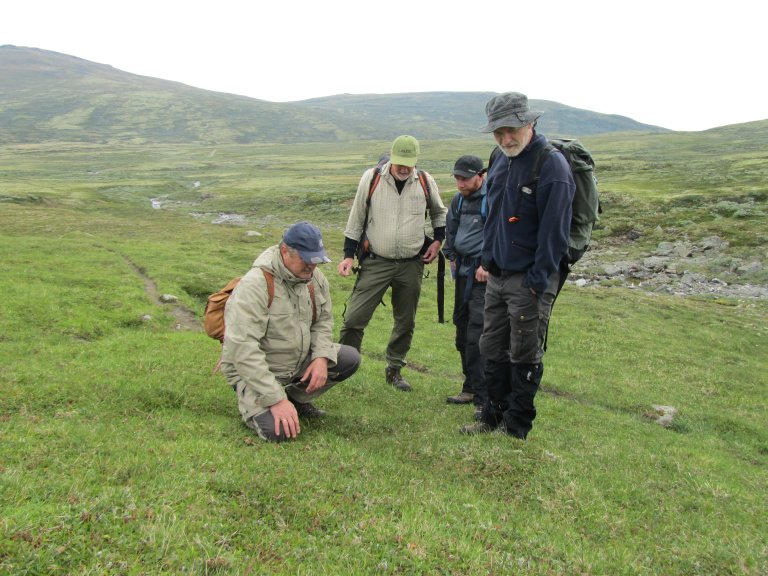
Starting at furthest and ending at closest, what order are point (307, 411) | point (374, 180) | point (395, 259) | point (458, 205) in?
point (395, 259) < point (374, 180) < point (458, 205) < point (307, 411)

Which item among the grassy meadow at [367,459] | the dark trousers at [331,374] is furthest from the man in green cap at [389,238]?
the dark trousers at [331,374]

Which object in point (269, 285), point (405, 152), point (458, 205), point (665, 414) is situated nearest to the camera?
point (269, 285)

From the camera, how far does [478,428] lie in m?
8.59

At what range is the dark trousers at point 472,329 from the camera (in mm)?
9812

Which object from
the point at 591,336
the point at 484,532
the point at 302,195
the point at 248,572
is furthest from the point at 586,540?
the point at 302,195

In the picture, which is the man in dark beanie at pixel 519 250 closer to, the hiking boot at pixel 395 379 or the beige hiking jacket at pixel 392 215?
the beige hiking jacket at pixel 392 215

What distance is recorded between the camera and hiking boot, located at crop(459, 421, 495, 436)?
8.53 meters

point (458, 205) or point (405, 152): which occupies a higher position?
point (405, 152)

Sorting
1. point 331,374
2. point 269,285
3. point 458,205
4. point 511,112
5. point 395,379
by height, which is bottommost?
point 395,379

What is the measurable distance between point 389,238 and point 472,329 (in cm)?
235

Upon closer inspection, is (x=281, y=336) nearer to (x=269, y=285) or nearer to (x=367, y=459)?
(x=269, y=285)

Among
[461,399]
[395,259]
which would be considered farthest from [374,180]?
[461,399]

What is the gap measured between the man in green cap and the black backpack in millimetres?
3245

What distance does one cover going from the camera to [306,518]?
554 centimetres
